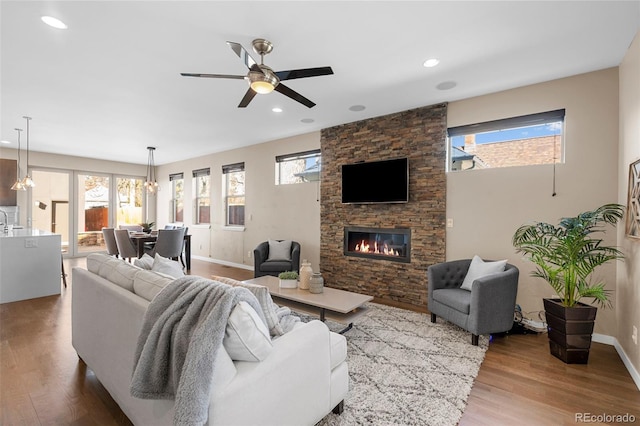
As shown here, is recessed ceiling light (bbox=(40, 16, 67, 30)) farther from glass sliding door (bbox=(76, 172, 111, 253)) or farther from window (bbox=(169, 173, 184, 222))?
glass sliding door (bbox=(76, 172, 111, 253))

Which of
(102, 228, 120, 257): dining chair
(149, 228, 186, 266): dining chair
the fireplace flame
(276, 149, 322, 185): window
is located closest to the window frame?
(276, 149, 322, 185): window

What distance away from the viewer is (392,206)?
435 cm

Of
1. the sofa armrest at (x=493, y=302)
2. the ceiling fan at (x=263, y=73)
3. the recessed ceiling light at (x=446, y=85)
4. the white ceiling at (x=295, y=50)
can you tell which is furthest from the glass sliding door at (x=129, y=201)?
the sofa armrest at (x=493, y=302)

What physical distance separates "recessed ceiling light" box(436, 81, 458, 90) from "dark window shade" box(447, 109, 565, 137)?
2.09 feet

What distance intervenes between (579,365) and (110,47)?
4.92m

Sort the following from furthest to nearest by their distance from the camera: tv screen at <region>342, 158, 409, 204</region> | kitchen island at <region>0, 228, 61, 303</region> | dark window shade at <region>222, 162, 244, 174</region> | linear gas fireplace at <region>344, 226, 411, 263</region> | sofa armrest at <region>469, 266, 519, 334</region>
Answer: dark window shade at <region>222, 162, 244, 174</region> < linear gas fireplace at <region>344, 226, 411, 263</region> < tv screen at <region>342, 158, 409, 204</region> < kitchen island at <region>0, 228, 61, 303</region> < sofa armrest at <region>469, 266, 519, 334</region>

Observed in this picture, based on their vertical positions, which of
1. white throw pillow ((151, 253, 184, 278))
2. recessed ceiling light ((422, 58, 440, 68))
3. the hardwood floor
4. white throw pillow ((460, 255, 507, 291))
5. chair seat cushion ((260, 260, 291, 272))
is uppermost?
recessed ceiling light ((422, 58, 440, 68))

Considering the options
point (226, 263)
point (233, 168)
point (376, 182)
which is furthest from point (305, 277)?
point (233, 168)

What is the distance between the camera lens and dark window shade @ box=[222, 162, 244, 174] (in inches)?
257

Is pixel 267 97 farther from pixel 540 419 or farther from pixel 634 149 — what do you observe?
pixel 540 419

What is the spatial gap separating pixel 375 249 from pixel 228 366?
359cm

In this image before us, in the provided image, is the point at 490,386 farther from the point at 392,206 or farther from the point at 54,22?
the point at 54,22

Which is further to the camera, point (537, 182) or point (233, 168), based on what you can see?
point (233, 168)

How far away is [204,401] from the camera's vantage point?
3.53ft
